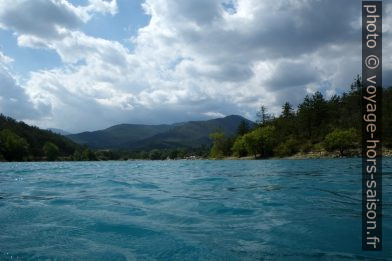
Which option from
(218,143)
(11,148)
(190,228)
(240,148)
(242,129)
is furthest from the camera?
(242,129)

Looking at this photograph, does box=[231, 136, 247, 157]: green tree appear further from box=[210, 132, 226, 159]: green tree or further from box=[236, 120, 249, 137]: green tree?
box=[236, 120, 249, 137]: green tree

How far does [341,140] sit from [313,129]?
1140 inches

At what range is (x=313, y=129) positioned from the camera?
140 meters

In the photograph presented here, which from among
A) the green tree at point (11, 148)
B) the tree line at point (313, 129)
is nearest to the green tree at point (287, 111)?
the tree line at point (313, 129)

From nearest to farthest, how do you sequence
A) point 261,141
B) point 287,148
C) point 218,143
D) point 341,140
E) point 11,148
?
point 341,140
point 287,148
point 261,141
point 11,148
point 218,143

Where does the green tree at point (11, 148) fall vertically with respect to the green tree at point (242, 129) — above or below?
below

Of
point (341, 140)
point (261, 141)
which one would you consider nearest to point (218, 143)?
point (261, 141)

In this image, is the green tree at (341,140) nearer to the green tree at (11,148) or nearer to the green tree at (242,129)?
the green tree at (242,129)

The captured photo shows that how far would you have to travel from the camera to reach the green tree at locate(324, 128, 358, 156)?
364ft

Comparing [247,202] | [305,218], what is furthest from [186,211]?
[305,218]

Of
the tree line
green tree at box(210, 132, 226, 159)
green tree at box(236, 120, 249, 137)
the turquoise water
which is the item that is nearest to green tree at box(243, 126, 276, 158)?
the tree line

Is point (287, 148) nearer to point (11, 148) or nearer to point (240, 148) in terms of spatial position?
point (240, 148)

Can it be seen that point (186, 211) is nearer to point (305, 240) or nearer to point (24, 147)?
point (305, 240)

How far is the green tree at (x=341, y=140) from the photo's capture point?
110938 millimetres
